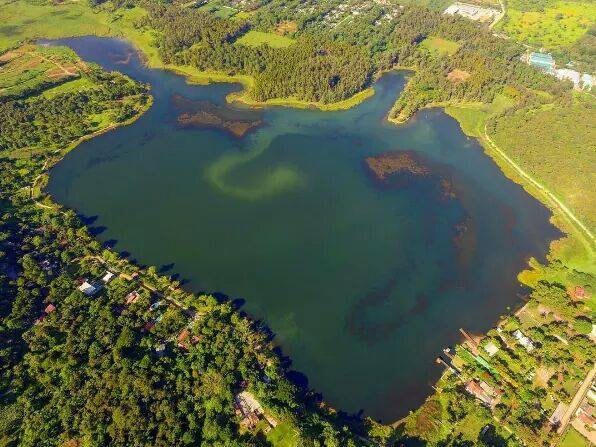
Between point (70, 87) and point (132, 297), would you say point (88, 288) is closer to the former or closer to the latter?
point (132, 297)

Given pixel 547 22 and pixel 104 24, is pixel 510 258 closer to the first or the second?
pixel 547 22

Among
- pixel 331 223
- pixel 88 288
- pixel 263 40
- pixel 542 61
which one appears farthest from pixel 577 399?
pixel 263 40

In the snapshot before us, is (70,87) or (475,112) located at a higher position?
(475,112)

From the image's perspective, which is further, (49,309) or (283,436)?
(49,309)

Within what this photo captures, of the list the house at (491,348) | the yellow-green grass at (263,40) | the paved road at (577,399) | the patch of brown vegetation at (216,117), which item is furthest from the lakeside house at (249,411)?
the yellow-green grass at (263,40)

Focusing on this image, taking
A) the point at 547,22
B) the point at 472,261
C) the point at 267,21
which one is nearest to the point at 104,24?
the point at 267,21

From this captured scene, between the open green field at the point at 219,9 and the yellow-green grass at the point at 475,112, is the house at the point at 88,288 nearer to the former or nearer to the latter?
the yellow-green grass at the point at 475,112
